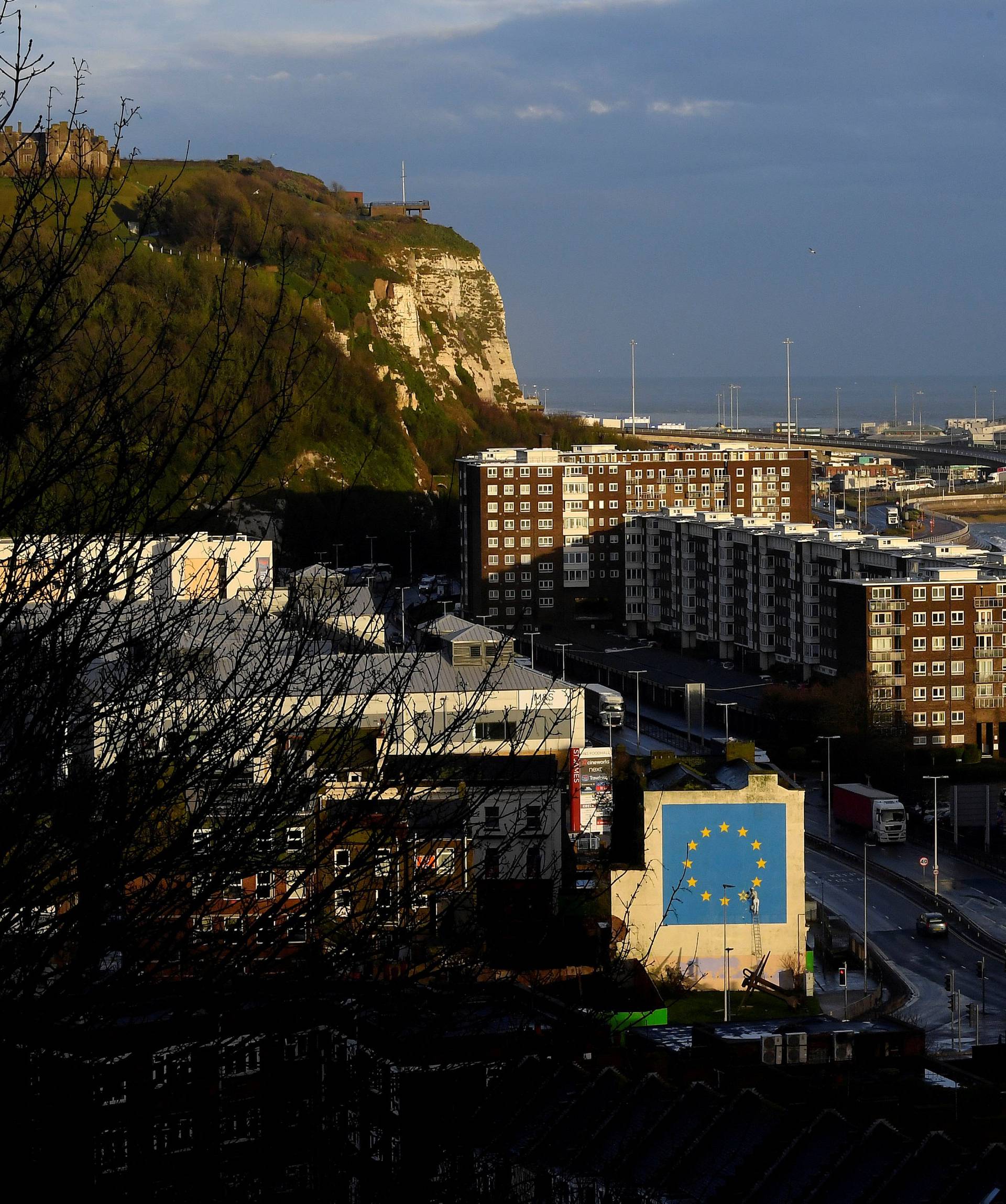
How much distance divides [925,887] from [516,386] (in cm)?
2871

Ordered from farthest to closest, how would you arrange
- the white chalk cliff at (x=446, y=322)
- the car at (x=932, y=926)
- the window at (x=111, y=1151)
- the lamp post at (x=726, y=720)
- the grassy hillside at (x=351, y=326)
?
the white chalk cliff at (x=446, y=322), the grassy hillside at (x=351, y=326), the lamp post at (x=726, y=720), the car at (x=932, y=926), the window at (x=111, y=1151)

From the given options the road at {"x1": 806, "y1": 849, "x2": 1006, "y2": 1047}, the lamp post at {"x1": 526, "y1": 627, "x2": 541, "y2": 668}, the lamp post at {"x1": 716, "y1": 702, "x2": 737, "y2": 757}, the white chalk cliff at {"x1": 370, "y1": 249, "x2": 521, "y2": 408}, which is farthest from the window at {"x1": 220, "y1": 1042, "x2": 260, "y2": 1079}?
the white chalk cliff at {"x1": 370, "y1": 249, "x2": 521, "y2": 408}

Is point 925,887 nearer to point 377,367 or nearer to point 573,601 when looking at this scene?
point 573,601

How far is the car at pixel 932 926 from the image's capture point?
349 inches

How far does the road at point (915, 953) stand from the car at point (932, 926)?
0.03 meters

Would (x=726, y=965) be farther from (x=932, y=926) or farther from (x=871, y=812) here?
(x=871, y=812)

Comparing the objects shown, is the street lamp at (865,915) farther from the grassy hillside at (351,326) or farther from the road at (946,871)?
the grassy hillside at (351,326)

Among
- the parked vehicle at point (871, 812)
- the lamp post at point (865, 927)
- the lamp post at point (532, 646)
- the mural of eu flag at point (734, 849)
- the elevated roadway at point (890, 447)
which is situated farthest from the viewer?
the elevated roadway at point (890, 447)

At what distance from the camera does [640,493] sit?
22.7 metres

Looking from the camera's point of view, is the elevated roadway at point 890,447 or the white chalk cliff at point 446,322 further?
the elevated roadway at point 890,447

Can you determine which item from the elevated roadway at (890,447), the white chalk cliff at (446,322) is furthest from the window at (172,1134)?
the elevated roadway at (890,447)

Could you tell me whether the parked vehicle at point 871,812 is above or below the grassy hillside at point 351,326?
below

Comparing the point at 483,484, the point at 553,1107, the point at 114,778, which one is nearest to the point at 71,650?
the point at 114,778

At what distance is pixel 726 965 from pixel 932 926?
170cm
